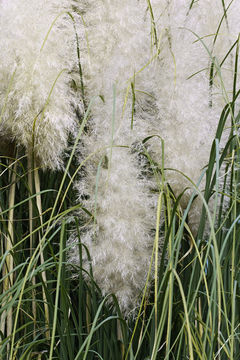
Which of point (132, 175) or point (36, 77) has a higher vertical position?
point (36, 77)

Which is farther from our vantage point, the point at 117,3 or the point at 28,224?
the point at 28,224

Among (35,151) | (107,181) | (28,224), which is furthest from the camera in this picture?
(28,224)

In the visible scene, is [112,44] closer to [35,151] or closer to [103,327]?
[35,151]

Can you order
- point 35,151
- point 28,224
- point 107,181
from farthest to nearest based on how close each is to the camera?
point 28,224, point 35,151, point 107,181

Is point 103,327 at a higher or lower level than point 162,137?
lower

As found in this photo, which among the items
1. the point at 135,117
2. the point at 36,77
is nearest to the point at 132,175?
the point at 135,117

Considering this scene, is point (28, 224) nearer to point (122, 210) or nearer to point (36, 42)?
point (122, 210)

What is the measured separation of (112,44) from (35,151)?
30 centimetres

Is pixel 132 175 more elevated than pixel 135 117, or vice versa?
pixel 135 117

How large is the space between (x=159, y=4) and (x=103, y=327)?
750mm

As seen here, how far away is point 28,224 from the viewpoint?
1147 mm

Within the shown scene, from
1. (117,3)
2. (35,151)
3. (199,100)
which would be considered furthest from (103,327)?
(117,3)

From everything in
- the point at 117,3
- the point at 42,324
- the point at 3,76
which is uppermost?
the point at 117,3

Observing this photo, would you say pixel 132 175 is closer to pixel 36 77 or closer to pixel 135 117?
pixel 135 117
